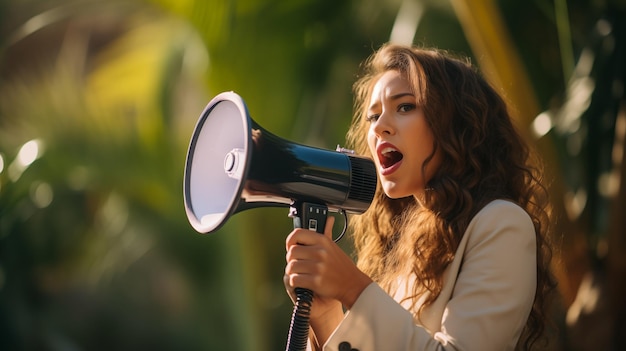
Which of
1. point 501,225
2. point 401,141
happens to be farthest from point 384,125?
point 501,225

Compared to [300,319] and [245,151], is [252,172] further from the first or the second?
[300,319]

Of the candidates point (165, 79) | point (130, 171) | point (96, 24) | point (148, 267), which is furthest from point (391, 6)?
point (96, 24)

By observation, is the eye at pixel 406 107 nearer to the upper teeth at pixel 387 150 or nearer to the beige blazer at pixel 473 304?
the upper teeth at pixel 387 150

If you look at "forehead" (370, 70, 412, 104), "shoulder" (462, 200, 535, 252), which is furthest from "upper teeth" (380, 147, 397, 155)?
"shoulder" (462, 200, 535, 252)

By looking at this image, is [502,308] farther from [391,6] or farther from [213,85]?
[391,6]

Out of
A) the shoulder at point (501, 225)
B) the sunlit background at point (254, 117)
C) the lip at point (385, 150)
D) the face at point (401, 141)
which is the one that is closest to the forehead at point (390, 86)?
the face at point (401, 141)

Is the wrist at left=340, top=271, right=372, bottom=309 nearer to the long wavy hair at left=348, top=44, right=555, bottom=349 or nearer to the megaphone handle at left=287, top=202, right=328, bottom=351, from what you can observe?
the megaphone handle at left=287, top=202, right=328, bottom=351

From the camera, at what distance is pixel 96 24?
7531mm

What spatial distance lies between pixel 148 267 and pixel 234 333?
2061 millimetres

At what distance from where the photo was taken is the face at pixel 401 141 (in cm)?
189

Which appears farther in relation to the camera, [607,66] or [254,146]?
[607,66]

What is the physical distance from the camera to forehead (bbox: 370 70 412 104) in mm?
1930

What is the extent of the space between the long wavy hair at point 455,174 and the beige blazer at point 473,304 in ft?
0.18

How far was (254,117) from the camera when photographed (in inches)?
170
